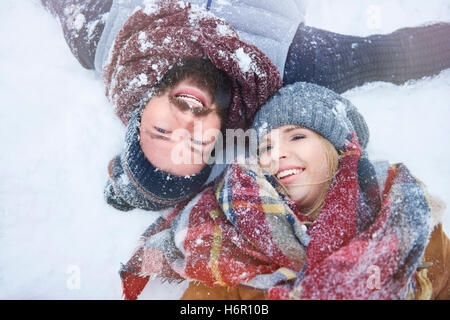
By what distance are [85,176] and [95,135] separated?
18 centimetres

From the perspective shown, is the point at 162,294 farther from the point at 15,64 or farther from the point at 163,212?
the point at 15,64

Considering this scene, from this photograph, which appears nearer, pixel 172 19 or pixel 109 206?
pixel 172 19

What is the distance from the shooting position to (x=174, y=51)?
98cm

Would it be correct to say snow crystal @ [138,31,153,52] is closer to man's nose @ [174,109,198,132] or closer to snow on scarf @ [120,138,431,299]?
man's nose @ [174,109,198,132]

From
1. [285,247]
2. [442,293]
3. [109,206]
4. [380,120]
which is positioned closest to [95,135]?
[109,206]

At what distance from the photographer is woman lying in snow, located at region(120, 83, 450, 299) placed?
774 millimetres

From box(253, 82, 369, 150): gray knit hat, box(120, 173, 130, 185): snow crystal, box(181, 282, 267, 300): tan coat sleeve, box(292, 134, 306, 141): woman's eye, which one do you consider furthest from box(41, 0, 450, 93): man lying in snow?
box(181, 282, 267, 300): tan coat sleeve

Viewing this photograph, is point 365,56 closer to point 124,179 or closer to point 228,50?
point 228,50

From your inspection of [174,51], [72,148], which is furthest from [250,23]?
[72,148]

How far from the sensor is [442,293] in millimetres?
901

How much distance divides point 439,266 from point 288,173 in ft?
1.66

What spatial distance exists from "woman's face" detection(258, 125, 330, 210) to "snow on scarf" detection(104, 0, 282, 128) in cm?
18

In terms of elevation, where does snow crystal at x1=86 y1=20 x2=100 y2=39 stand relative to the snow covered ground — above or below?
above

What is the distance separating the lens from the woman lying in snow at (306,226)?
0.77 metres
